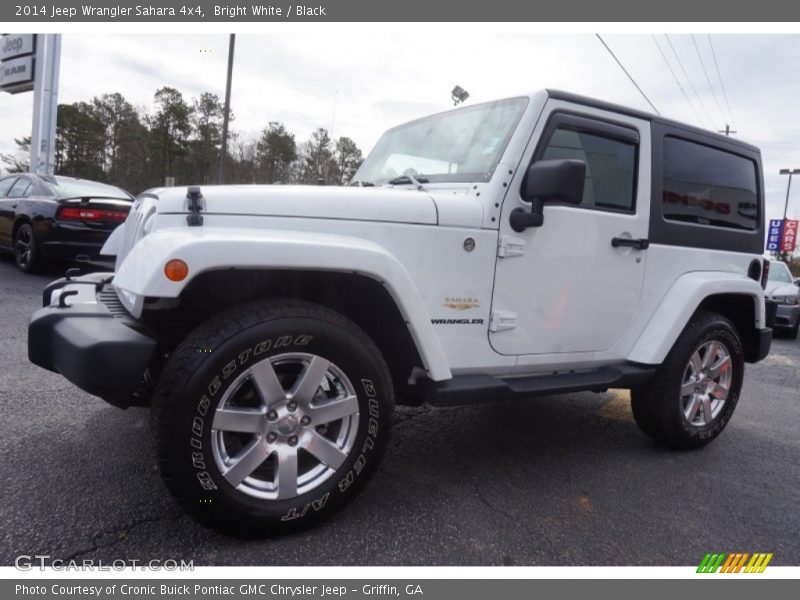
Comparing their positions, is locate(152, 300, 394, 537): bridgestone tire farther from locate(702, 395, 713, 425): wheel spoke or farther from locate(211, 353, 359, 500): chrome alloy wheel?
locate(702, 395, 713, 425): wheel spoke

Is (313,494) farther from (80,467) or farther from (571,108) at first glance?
(571,108)

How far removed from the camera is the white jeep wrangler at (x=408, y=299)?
6.37 feet

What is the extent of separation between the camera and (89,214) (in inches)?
276

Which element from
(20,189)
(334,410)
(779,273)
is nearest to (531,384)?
(334,410)

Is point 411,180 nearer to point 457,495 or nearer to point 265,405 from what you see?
point 265,405

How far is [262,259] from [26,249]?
7469 mm

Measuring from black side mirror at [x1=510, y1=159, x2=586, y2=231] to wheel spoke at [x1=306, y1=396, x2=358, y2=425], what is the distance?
1152 millimetres

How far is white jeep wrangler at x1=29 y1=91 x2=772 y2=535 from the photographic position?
194 cm

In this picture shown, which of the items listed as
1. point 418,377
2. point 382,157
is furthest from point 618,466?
point 382,157

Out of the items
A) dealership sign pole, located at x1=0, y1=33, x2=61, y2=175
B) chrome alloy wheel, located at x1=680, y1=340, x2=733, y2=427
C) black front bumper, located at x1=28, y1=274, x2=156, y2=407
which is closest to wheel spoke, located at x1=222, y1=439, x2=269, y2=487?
black front bumper, located at x1=28, y1=274, x2=156, y2=407

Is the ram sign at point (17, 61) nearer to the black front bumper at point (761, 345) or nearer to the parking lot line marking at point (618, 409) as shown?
the parking lot line marking at point (618, 409)

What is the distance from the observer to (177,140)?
35312mm

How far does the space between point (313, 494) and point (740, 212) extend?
3406 millimetres

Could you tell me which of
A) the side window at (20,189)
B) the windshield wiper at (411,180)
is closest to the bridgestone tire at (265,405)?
the windshield wiper at (411,180)
